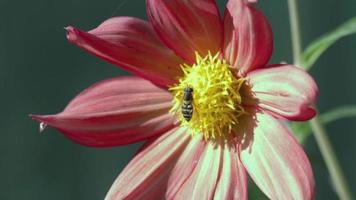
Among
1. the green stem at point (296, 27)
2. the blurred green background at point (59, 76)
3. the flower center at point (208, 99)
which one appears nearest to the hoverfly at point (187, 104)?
the flower center at point (208, 99)

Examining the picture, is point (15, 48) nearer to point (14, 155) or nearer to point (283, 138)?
point (14, 155)

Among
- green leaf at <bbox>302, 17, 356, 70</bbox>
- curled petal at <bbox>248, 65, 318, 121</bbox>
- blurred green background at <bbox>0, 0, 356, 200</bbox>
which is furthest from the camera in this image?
blurred green background at <bbox>0, 0, 356, 200</bbox>

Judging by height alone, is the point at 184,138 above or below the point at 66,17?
below

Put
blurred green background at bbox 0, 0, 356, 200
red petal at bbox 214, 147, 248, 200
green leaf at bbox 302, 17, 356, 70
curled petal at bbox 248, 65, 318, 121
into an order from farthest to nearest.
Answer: blurred green background at bbox 0, 0, 356, 200, green leaf at bbox 302, 17, 356, 70, red petal at bbox 214, 147, 248, 200, curled petal at bbox 248, 65, 318, 121

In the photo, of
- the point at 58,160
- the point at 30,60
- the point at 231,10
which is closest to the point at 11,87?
the point at 30,60

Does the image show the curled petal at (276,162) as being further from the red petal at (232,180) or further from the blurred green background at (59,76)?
the blurred green background at (59,76)

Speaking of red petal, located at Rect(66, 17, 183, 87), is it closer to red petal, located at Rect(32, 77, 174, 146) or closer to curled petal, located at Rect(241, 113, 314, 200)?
red petal, located at Rect(32, 77, 174, 146)

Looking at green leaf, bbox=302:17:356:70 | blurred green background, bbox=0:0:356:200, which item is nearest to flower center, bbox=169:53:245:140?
green leaf, bbox=302:17:356:70
